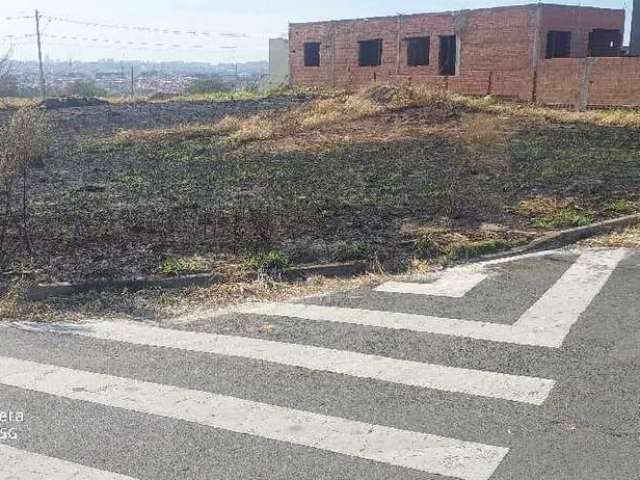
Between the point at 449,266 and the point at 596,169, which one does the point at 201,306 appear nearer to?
the point at 449,266

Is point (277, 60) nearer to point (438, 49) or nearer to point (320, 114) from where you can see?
point (438, 49)

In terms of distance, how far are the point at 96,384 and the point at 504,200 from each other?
26.3 ft

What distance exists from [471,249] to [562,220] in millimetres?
2161

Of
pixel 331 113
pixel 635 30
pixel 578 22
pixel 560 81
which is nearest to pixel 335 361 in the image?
pixel 331 113

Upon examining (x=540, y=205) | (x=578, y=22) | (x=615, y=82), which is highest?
(x=578, y=22)

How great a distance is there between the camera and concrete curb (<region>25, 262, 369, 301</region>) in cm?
706

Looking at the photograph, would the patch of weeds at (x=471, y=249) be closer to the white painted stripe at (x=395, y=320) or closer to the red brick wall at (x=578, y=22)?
the white painted stripe at (x=395, y=320)

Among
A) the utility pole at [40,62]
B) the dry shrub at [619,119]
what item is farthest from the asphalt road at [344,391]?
the utility pole at [40,62]

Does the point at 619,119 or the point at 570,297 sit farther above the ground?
the point at 619,119

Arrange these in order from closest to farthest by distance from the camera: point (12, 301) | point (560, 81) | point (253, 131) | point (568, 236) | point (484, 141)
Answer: point (12, 301) < point (568, 236) < point (484, 141) < point (253, 131) < point (560, 81)

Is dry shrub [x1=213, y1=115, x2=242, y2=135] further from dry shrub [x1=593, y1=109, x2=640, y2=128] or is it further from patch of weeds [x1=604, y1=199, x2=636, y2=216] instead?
patch of weeds [x1=604, y1=199, x2=636, y2=216]

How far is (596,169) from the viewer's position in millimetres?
13953

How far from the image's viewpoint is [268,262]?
781 centimetres

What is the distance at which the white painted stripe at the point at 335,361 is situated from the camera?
15.5ft
